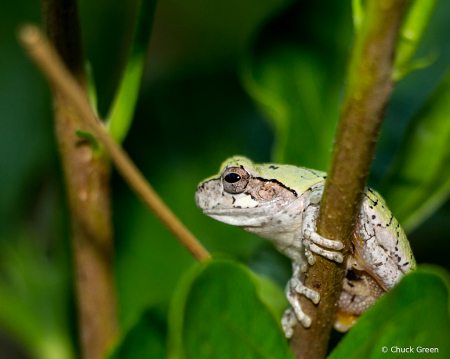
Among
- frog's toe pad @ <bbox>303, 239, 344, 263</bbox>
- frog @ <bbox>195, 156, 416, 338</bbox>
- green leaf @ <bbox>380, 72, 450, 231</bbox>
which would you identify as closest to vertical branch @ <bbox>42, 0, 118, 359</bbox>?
frog @ <bbox>195, 156, 416, 338</bbox>

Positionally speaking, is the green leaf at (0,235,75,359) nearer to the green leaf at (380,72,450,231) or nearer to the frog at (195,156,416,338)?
the frog at (195,156,416,338)

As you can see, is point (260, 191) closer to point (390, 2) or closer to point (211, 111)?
point (211, 111)

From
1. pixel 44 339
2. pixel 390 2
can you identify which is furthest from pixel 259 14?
pixel 390 2

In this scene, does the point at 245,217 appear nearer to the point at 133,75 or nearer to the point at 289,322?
the point at 289,322

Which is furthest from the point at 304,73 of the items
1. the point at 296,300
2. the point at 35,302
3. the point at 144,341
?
the point at 35,302

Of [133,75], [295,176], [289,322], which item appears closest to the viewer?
[133,75]

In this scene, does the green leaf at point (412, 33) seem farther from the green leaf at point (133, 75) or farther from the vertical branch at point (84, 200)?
the vertical branch at point (84, 200)
